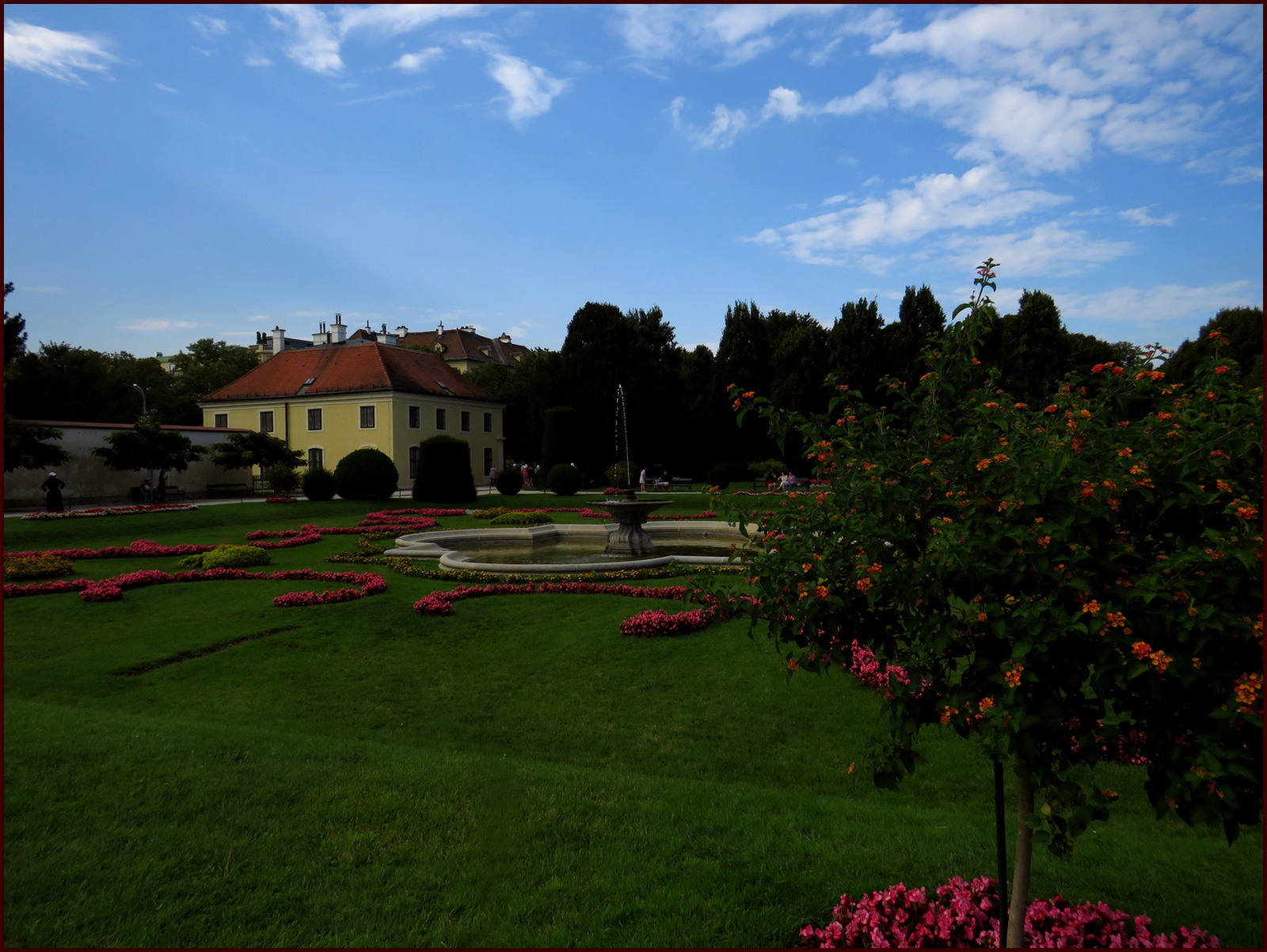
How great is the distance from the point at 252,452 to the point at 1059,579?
126 feet

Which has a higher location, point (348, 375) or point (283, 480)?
point (348, 375)

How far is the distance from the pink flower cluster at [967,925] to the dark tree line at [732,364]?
39.3 meters

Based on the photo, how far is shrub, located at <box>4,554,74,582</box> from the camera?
13.2 metres

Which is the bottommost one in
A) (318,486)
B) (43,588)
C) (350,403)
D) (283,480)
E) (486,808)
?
(486,808)

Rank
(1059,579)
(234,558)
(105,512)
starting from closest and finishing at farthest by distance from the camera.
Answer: (1059,579) < (234,558) < (105,512)

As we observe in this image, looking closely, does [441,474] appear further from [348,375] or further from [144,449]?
[348,375]

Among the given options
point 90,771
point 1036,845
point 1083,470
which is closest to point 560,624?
point 90,771

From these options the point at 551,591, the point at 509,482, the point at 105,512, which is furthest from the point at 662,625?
the point at 509,482

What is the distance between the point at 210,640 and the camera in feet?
30.9

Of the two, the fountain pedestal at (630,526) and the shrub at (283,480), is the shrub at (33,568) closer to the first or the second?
the fountain pedestal at (630,526)

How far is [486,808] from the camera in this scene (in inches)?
191

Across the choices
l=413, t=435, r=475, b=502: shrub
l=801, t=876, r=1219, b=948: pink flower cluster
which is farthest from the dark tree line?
l=801, t=876, r=1219, b=948: pink flower cluster

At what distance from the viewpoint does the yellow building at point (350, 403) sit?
1686 inches

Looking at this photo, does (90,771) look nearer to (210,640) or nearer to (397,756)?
(397,756)
